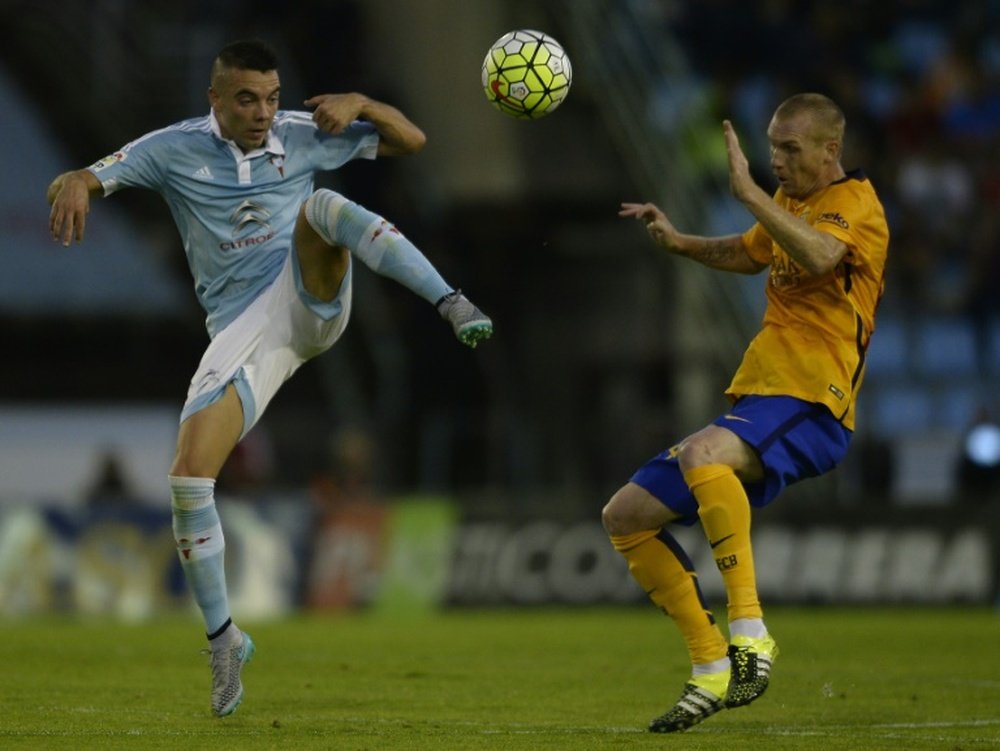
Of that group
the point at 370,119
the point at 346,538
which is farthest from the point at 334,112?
the point at 346,538

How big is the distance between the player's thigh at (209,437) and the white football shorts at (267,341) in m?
0.05

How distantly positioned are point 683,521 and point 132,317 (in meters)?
13.7

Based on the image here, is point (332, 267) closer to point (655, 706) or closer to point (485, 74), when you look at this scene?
point (485, 74)

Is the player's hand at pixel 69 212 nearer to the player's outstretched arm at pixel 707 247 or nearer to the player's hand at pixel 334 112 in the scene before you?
the player's hand at pixel 334 112

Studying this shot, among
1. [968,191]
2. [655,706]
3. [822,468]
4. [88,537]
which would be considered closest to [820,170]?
[822,468]

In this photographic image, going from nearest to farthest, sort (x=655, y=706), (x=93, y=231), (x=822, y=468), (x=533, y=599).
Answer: (x=822, y=468) → (x=655, y=706) → (x=533, y=599) → (x=93, y=231)

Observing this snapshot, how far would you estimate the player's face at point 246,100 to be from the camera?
7965mm

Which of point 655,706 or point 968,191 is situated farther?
point 968,191

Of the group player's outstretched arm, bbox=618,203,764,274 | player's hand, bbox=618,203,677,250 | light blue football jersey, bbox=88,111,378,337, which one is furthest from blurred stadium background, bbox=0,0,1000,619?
light blue football jersey, bbox=88,111,378,337

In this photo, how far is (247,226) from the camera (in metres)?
8.17

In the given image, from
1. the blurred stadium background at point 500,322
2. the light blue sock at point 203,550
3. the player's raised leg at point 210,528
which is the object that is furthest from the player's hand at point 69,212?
the blurred stadium background at point 500,322

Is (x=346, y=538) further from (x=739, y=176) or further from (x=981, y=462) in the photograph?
(x=739, y=176)

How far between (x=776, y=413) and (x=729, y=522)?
0.47 m

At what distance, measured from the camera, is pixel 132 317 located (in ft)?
67.8
